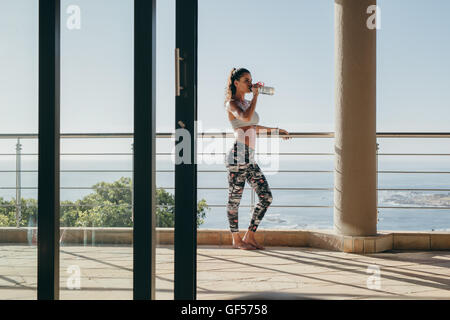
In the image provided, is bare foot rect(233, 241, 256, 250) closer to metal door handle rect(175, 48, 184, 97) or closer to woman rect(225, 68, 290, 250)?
woman rect(225, 68, 290, 250)

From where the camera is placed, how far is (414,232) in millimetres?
3180

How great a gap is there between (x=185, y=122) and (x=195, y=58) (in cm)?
22

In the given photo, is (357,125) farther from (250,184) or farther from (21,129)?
(21,129)

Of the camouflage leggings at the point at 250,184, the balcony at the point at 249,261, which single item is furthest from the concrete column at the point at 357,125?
the camouflage leggings at the point at 250,184

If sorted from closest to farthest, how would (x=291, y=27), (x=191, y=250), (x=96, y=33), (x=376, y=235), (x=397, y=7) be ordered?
1. (x=96, y=33)
2. (x=191, y=250)
3. (x=376, y=235)
4. (x=397, y=7)
5. (x=291, y=27)

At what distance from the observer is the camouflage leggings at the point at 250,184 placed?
302 centimetres

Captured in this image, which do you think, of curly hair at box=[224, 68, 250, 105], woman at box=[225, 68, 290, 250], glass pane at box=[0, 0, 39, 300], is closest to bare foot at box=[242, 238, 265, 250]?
woman at box=[225, 68, 290, 250]

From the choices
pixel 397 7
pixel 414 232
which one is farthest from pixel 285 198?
pixel 414 232

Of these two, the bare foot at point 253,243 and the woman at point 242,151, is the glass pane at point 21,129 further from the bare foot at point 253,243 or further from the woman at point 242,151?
the bare foot at point 253,243

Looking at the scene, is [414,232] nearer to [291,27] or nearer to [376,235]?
[376,235]

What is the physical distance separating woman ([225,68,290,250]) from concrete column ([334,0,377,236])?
0.57 m

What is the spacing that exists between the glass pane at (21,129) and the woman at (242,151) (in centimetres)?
172

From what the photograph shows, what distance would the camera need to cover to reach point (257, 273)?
2439 mm

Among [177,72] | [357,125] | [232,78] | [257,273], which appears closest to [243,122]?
[232,78]
